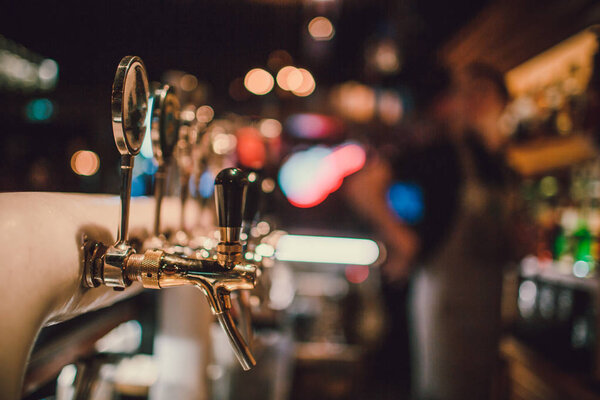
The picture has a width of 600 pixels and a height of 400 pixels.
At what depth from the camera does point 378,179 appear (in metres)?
2.54

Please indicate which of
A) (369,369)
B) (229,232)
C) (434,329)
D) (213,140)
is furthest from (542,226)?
(229,232)

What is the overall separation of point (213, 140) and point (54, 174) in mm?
4046

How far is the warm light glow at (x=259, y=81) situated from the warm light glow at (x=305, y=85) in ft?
0.94

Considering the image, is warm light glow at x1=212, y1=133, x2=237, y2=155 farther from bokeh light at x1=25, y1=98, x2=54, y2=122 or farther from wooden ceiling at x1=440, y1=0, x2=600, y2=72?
bokeh light at x1=25, y1=98, x2=54, y2=122

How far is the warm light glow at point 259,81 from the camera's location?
4.49 m

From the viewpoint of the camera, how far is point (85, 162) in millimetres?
4805

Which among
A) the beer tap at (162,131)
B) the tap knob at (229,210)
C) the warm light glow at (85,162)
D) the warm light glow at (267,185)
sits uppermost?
the warm light glow at (85,162)

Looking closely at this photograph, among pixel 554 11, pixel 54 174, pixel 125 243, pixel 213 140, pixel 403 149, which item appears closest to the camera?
pixel 125 243

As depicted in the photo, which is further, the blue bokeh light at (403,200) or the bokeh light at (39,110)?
the bokeh light at (39,110)

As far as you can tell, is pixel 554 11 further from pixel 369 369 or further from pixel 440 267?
pixel 369 369

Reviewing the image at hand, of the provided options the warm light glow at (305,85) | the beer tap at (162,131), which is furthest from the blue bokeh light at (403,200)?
the beer tap at (162,131)

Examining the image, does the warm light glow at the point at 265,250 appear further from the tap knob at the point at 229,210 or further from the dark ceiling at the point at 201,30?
the dark ceiling at the point at 201,30

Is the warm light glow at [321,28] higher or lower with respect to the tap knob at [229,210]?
higher

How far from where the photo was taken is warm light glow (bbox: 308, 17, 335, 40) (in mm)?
3707
